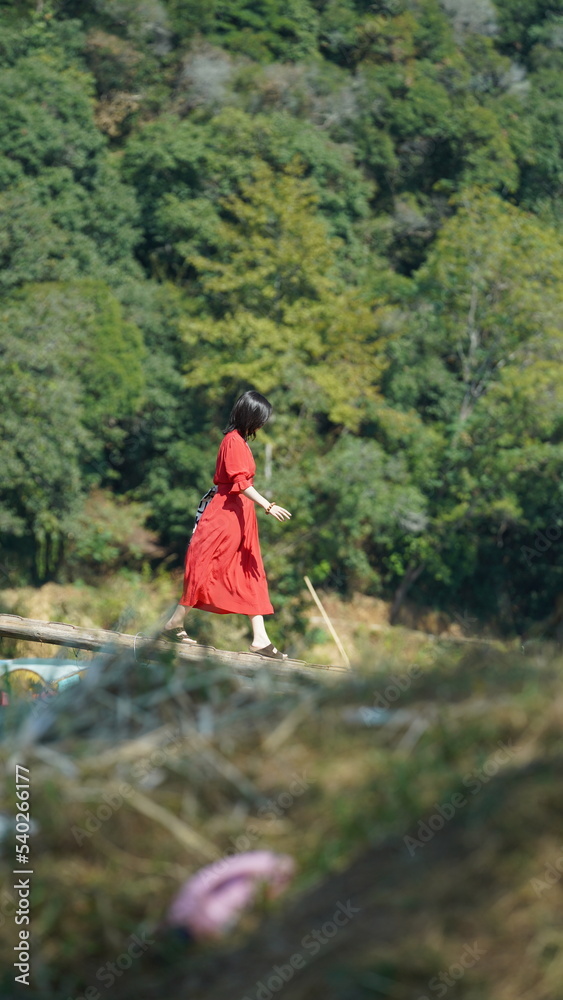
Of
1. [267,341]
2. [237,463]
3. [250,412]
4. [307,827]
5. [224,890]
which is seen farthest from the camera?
[267,341]

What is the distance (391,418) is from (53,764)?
23.3 m

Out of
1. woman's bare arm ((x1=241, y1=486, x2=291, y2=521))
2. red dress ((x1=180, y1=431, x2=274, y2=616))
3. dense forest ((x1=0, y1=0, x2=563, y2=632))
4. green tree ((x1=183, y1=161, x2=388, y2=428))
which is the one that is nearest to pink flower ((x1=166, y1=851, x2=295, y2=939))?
woman's bare arm ((x1=241, y1=486, x2=291, y2=521))

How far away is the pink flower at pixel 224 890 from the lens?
2.71 meters

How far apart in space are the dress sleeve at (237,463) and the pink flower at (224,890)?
14.0 ft

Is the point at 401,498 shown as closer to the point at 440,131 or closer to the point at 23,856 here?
the point at 440,131

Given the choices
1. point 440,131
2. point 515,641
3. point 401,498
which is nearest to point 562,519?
point 401,498

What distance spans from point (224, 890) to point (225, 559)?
180 inches

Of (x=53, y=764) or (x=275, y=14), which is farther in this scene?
(x=275, y=14)

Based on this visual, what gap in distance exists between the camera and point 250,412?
6836mm

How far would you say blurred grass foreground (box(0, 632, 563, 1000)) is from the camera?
2.52 meters

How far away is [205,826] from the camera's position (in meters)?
2.90

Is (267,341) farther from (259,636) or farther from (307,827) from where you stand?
(307,827)
